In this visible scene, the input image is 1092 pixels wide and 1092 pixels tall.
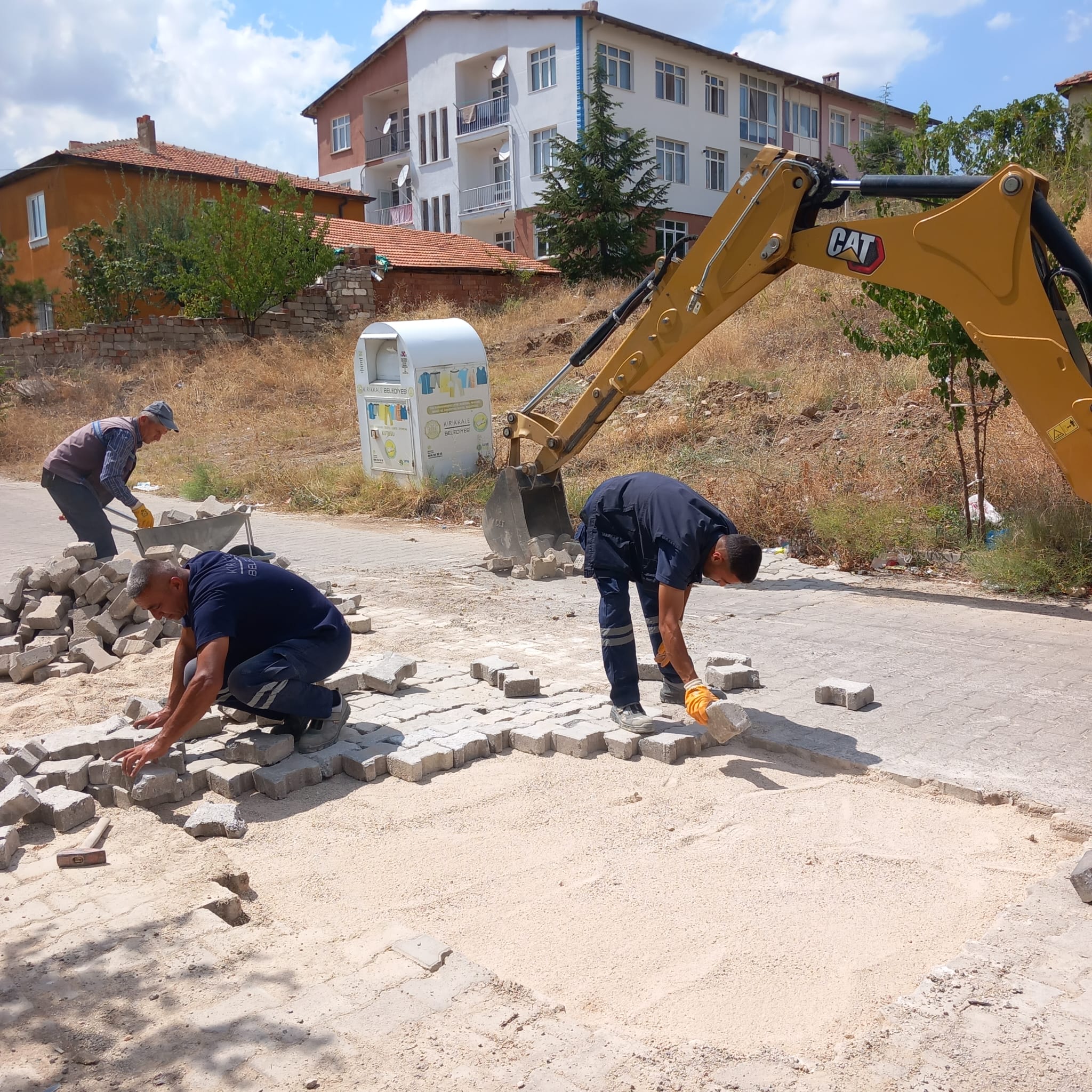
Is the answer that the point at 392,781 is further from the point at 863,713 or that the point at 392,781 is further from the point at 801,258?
the point at 801,258

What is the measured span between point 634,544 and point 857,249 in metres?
3.28

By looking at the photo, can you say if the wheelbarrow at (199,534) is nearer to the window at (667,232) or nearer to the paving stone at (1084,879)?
the paving stone at (1084,879)

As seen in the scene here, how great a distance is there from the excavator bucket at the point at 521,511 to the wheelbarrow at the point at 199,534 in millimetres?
2348

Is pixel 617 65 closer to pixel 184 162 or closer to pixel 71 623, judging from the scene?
pixel 184 162

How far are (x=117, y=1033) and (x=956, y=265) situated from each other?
21.2 ft

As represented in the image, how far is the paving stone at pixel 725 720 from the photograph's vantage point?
480 cm

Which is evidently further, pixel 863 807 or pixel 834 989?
pixel 863 807

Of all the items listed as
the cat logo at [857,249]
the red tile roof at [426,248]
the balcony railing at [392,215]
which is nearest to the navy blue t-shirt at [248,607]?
the cat logo at [857,249]

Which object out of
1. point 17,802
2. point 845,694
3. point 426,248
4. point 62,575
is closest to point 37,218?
point 426,248

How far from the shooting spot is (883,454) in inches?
479

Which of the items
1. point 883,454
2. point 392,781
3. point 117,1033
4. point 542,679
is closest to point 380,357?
point 883,454

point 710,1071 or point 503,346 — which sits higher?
point 503,346

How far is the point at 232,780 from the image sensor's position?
16.5 ft

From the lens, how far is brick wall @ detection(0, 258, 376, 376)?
26312 mm
